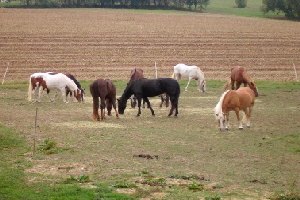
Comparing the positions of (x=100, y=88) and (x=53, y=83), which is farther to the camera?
(x=53, y=83)

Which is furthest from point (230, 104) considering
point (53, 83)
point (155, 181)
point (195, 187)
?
point (53, 83)

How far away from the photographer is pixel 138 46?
47750 mm

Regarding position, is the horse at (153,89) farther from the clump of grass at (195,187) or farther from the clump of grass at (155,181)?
the clump of grass at (195,187)

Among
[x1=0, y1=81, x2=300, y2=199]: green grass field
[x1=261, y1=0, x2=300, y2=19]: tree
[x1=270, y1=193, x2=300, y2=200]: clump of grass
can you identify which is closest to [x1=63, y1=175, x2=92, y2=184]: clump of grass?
[x1=0, y1=81, x2=300, y2=199]: green grass field

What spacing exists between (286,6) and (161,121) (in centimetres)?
6528

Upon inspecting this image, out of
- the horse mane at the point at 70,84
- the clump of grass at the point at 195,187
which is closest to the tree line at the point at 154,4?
the horse mane at the point at 70,84

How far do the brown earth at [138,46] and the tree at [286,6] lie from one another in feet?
42.1

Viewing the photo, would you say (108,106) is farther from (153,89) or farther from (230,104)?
(230,104)

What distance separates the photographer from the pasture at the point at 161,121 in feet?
40.1

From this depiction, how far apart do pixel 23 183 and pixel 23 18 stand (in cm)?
5332

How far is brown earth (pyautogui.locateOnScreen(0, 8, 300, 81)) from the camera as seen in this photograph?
38.9 metres

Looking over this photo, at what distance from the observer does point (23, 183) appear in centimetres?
1162

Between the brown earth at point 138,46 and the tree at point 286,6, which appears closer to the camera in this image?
the brown earth at point 138,46

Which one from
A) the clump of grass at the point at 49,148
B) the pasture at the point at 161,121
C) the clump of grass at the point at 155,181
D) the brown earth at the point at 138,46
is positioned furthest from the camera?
the brown earth at the point at 138,46
